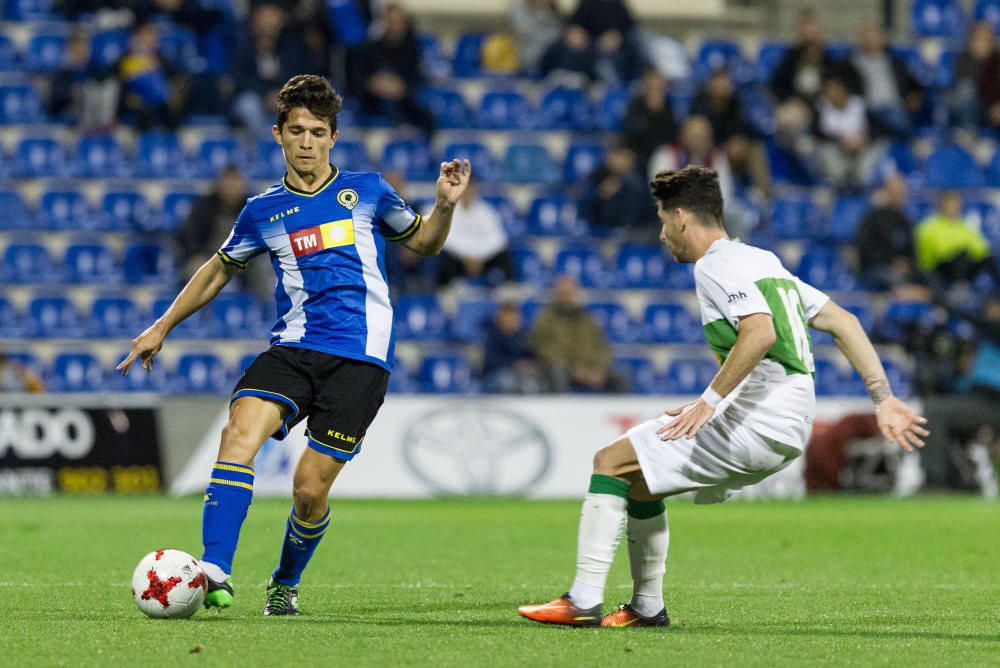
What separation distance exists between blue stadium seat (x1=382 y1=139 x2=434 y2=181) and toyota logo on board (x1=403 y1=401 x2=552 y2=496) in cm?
427

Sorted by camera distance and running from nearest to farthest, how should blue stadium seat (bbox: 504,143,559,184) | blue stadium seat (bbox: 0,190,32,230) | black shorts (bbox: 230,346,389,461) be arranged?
black shorts (bbox: 230,346,389,461) → blue stadium seat (bbox: 0,190,32,230) → blue stadium seat (bbox: 504,143,559,184)

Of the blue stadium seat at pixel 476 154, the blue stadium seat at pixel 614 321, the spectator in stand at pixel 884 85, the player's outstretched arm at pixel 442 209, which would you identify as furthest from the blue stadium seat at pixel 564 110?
the player's outstretched arm at pixel 442 209

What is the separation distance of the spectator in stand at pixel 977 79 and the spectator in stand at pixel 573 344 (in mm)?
7438

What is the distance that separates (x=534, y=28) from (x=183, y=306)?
1476 cm

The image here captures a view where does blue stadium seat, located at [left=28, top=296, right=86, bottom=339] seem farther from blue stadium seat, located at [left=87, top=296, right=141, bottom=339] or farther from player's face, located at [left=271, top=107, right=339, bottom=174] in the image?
player's face, located at [left=271, top=107, right=339, bottom=174]

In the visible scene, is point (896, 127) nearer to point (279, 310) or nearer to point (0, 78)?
point (0, 78)

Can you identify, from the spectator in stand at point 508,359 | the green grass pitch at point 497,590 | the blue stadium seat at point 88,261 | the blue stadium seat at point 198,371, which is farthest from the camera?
the blue stadium seat at point 88,261

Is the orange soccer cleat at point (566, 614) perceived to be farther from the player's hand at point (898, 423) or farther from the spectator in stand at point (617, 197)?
the spectator in stand at point (617, 197)

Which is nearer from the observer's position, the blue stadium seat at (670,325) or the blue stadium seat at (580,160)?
the blue stadium seat at (670,325)

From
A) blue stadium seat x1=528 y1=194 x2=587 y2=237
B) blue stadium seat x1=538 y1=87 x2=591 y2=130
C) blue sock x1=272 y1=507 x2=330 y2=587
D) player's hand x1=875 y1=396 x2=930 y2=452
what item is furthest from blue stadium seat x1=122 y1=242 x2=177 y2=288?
player's hand x1=875 y1=396 x2=930 y2=452

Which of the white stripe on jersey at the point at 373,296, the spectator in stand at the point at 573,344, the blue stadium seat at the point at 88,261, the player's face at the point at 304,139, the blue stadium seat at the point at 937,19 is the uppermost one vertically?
the blue stadium seat at the point at 937,19

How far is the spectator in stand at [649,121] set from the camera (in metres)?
19.5

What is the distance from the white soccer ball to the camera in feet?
20.6

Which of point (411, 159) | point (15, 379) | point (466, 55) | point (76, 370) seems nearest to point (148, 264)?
point (76, 370)
